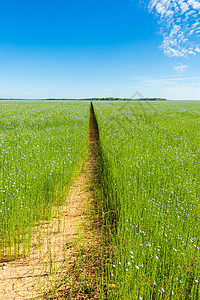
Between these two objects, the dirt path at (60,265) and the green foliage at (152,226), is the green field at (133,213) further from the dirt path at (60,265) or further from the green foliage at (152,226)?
the dirt path at (60,265)

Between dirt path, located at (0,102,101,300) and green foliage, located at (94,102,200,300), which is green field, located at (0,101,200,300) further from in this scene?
dirt path, located at (0,102,101,300)

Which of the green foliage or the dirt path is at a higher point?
the green foliage

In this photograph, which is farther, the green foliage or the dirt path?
the dirt path

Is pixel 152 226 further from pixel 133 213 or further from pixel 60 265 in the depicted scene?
pixel 60 265

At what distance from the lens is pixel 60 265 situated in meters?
3.63

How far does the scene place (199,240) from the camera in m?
3.77

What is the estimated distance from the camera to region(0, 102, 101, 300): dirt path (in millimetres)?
3105

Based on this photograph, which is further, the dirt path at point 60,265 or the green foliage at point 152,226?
the dirt path at point 60,265

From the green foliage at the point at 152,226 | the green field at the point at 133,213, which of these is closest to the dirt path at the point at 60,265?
the green field at the point at 133,213

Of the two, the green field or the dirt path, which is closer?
the green field

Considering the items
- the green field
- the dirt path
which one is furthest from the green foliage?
the dirt path

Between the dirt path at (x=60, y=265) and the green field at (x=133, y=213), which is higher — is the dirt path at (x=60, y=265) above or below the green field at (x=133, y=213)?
below

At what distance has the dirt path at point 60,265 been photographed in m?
3.11

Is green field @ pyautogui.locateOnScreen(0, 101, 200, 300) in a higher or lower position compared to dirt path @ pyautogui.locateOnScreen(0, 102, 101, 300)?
higher
